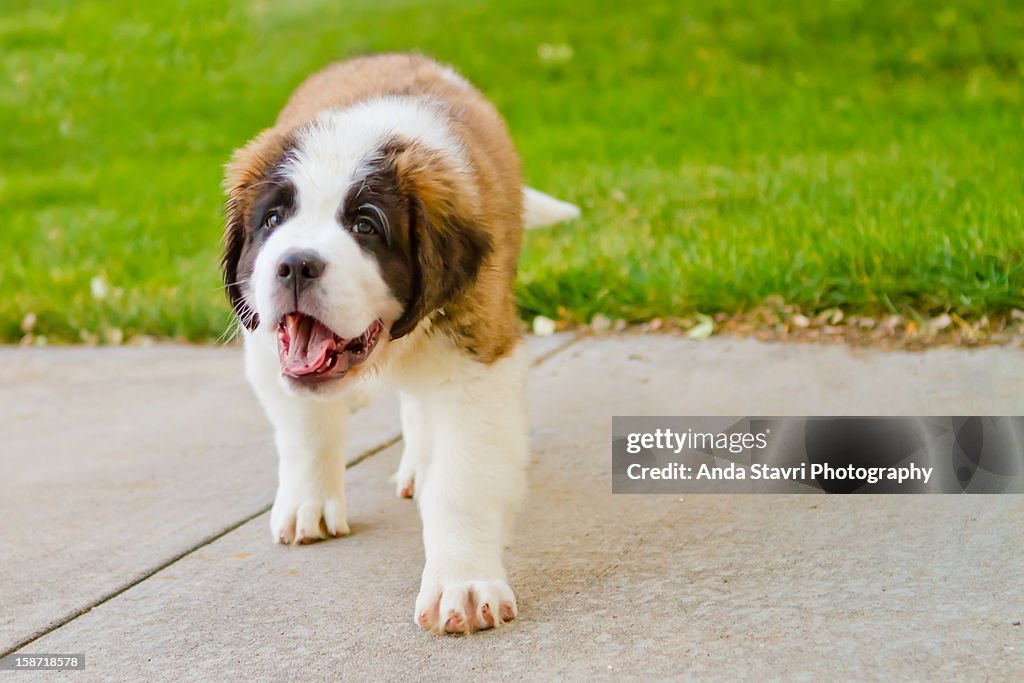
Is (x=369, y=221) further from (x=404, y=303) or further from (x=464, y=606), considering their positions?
(x=464, y=606)

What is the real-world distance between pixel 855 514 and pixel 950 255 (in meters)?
2.30

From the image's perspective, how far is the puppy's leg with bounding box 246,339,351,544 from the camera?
12.4 ft

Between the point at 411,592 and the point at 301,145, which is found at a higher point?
the point at 301,145

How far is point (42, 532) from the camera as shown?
4.07 metres

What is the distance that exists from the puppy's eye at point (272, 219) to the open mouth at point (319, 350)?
0.96ft

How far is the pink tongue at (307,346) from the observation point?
10.5 feet

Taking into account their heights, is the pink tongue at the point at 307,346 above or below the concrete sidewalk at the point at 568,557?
above

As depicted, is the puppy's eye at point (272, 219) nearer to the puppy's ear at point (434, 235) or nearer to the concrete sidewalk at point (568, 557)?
the puppy's ear at point (434, 235)

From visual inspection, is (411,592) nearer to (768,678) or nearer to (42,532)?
(768,678)

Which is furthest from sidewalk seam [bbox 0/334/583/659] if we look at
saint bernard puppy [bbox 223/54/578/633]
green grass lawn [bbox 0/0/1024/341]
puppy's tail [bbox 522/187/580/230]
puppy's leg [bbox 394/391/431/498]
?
green grass lawn [bbox 0/0/1024/341]

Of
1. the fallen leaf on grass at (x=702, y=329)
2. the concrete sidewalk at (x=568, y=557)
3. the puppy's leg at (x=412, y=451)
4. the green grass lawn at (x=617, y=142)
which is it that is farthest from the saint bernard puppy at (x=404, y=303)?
the green grass lawn at (x=617, y=142)

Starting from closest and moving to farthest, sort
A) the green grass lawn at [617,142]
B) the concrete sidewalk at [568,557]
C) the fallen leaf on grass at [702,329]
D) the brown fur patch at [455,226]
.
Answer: the concrete sidewalk at [568,557] → the brown fur patch at [455,226] → the fallen leaf on grass at [702,329] → the green grass lawn at [617,142]

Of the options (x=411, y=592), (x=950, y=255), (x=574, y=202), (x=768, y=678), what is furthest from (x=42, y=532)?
(x=574, y=202)

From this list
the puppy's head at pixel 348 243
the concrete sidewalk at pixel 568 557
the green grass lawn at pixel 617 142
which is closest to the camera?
the concrete sidewalk at pixel 568 557
